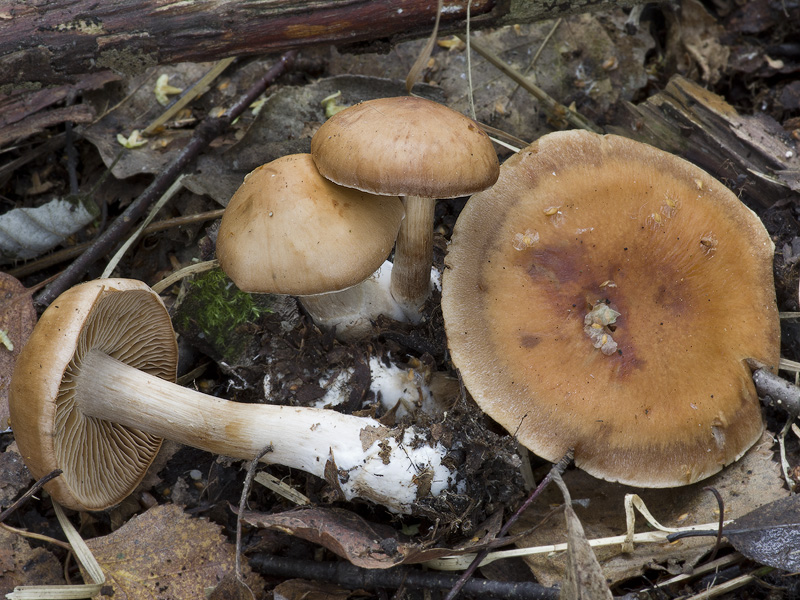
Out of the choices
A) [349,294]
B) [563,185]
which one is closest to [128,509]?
[349,294]

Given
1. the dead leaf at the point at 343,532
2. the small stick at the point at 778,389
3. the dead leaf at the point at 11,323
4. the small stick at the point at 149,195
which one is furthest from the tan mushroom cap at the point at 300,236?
the small stick at the point at 778,389

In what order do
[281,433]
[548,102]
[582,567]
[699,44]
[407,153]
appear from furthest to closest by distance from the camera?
[699,44] < [548,102] < [281,433] < [407,153] < [582,567]

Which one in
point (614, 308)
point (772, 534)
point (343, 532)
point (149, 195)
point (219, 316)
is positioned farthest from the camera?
point (149, 195)

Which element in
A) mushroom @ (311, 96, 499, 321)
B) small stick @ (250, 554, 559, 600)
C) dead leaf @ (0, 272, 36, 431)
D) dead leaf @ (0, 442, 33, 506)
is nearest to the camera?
mushroom @ (311, 96, 499, 321)

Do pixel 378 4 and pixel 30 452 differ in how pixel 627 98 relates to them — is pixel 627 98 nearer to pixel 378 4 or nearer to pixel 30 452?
pixel 378 4

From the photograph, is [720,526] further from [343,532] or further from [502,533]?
[343,532]

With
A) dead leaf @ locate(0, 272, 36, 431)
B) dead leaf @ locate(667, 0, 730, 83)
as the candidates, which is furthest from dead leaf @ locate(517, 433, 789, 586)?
dead leaf @ locate(0, 272, 36, 431)

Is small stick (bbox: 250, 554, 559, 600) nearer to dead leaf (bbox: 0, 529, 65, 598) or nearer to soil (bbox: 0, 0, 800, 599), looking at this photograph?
soil (bbox: 0, 0, 800, 599)

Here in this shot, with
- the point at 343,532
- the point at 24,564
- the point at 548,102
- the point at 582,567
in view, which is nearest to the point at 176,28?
the point at 548,102
